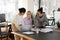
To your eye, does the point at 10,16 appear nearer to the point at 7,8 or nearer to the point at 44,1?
the point at 7,8

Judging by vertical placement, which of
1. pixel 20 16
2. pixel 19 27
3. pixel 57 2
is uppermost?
pixel 57 2

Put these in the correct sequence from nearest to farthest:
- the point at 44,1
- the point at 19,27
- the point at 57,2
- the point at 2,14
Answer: the point at 19,27
the point at 57,2
the point at 44,1
the point at 2,14

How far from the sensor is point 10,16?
6785 millimetres

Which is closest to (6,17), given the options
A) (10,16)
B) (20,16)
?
(10,16)

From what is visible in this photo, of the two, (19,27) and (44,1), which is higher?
(44,1)

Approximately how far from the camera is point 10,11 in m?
6.81

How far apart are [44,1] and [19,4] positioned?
65.0 inches

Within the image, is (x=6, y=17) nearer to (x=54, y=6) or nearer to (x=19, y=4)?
(x=19, y=4)

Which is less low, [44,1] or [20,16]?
[44,1]

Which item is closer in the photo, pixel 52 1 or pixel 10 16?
pixel 52 1

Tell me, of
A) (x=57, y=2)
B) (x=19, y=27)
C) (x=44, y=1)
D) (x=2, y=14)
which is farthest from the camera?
(x=2, y=14)

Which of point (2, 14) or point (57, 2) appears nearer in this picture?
point (57, 2)

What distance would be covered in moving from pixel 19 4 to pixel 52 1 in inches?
86.4

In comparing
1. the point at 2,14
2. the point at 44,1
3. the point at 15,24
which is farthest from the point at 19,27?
the point at 2,14
